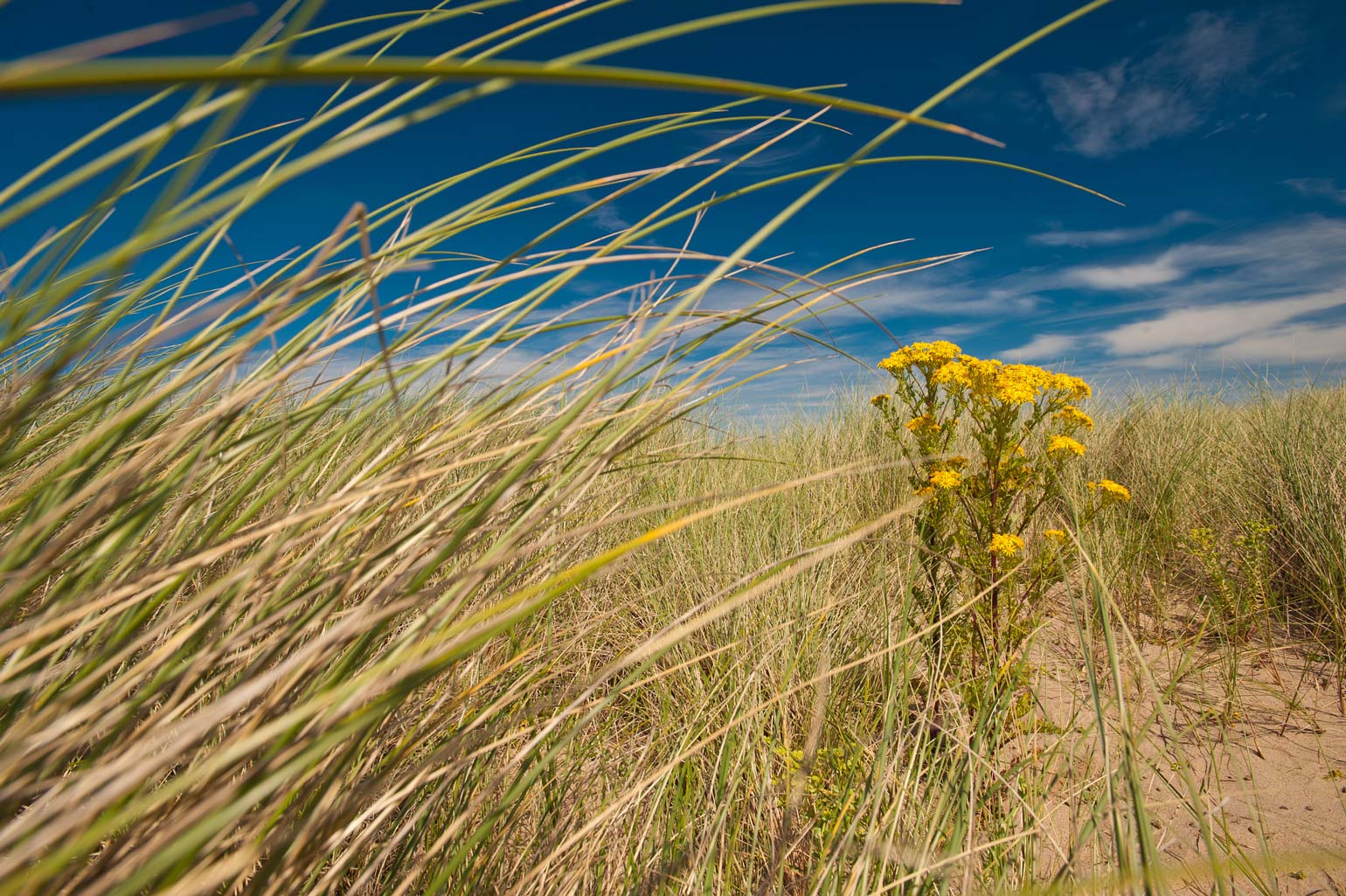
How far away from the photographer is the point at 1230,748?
164cm

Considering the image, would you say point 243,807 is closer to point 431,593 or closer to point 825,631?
point 431,593

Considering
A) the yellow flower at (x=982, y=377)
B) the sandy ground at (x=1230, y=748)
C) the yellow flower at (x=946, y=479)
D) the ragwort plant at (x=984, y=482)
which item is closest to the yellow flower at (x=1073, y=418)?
the ragwort plant at (x=984, y=482)

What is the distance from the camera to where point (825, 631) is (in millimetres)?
1811

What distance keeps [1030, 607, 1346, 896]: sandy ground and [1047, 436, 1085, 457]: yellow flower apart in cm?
56

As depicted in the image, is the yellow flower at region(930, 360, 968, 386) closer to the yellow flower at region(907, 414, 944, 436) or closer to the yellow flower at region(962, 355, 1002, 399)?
the yellow flower at region(962, 355, 1002, 399)

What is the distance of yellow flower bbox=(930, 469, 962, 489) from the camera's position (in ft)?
5.38

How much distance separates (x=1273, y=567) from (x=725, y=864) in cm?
→ 290

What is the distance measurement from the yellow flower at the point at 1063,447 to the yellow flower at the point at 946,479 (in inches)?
12.1

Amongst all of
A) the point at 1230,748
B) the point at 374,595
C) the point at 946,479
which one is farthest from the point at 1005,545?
the point at 374,595

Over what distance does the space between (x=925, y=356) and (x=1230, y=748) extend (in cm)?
139

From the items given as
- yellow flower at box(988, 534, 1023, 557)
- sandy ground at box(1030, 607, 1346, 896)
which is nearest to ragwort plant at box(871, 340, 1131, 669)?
yellow flower at box(988, 534, 1023, 557)

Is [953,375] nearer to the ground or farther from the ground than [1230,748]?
farther from the ground

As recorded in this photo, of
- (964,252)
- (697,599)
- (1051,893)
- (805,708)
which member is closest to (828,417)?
(697,599)

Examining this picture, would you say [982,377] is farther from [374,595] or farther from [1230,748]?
[374,595]
